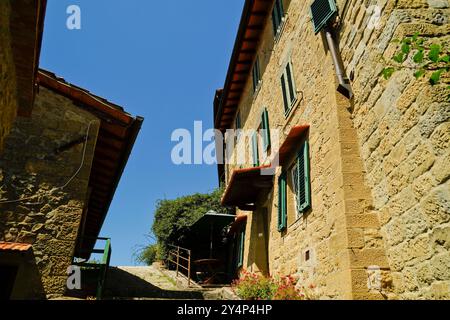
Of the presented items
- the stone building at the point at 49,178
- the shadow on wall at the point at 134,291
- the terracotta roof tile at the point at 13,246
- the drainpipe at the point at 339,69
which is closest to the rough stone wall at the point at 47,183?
the stone building at the point at 49,178

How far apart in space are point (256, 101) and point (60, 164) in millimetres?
6321

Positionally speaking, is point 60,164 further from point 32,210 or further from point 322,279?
point 322,279

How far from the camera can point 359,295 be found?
4.16 meters

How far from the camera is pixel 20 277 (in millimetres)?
5746

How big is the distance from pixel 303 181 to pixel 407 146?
9.13 feet

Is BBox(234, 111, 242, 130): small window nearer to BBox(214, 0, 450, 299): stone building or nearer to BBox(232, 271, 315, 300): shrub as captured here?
BBox(214, 0, 450, 299): stone building

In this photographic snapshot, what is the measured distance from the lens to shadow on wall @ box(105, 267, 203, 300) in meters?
8.10

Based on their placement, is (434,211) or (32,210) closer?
(434,211)

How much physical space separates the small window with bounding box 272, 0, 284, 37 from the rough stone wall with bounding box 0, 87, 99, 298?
520 centimetres

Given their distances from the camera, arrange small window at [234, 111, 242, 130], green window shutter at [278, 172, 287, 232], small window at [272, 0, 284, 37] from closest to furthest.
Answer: green window shutter at [278, 172, 287, 232] → small window at [272, 0, 284, 37] → small window at [234, 111, 242, 130]

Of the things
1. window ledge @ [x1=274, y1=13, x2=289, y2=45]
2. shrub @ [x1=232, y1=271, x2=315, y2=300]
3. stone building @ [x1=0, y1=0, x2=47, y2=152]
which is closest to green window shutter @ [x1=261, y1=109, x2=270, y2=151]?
window ledge @ [x1=274, y1=13, x2=289, y2=45]

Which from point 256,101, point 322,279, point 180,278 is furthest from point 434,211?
point 180,278

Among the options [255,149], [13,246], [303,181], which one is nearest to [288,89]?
[303,181]

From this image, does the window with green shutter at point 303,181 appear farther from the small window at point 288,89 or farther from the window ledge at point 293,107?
the small window at point 288,89
